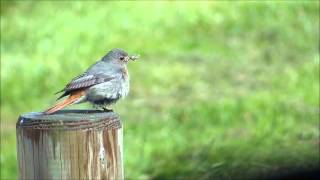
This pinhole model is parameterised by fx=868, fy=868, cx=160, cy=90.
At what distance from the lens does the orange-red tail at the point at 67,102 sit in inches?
125

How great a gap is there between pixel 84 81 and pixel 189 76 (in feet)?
18.4

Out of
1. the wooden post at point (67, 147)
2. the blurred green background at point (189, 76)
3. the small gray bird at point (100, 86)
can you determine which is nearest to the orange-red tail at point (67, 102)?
the small gray bird at point (100, 86)

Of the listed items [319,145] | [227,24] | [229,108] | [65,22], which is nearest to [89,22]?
[65,22]

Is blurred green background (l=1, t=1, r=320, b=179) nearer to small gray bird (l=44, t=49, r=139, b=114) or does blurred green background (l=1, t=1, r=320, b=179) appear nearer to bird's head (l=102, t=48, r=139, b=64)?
bird's head (l=102, t=48, r=139, b=64)

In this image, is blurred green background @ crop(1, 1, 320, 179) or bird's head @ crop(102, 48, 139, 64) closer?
bird's head @ crop(102, 48, 139, 64)

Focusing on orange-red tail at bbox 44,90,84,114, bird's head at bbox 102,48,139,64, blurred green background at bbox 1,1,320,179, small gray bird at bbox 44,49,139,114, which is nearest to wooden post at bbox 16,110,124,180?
orange-red tail at bbox 44,90,84,114

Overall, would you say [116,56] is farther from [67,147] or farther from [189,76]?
[189,76]

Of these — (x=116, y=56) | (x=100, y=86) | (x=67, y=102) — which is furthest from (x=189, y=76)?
(x=67, y=102)

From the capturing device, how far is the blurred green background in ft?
21.9

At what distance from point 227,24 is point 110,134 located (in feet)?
25.3

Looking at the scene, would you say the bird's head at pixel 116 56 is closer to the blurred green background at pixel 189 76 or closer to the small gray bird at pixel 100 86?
the small gray bird at pixel 100 86

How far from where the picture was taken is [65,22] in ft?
35.1

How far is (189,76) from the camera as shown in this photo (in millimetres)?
9258

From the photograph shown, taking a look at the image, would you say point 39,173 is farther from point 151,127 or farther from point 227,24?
point 227,24
